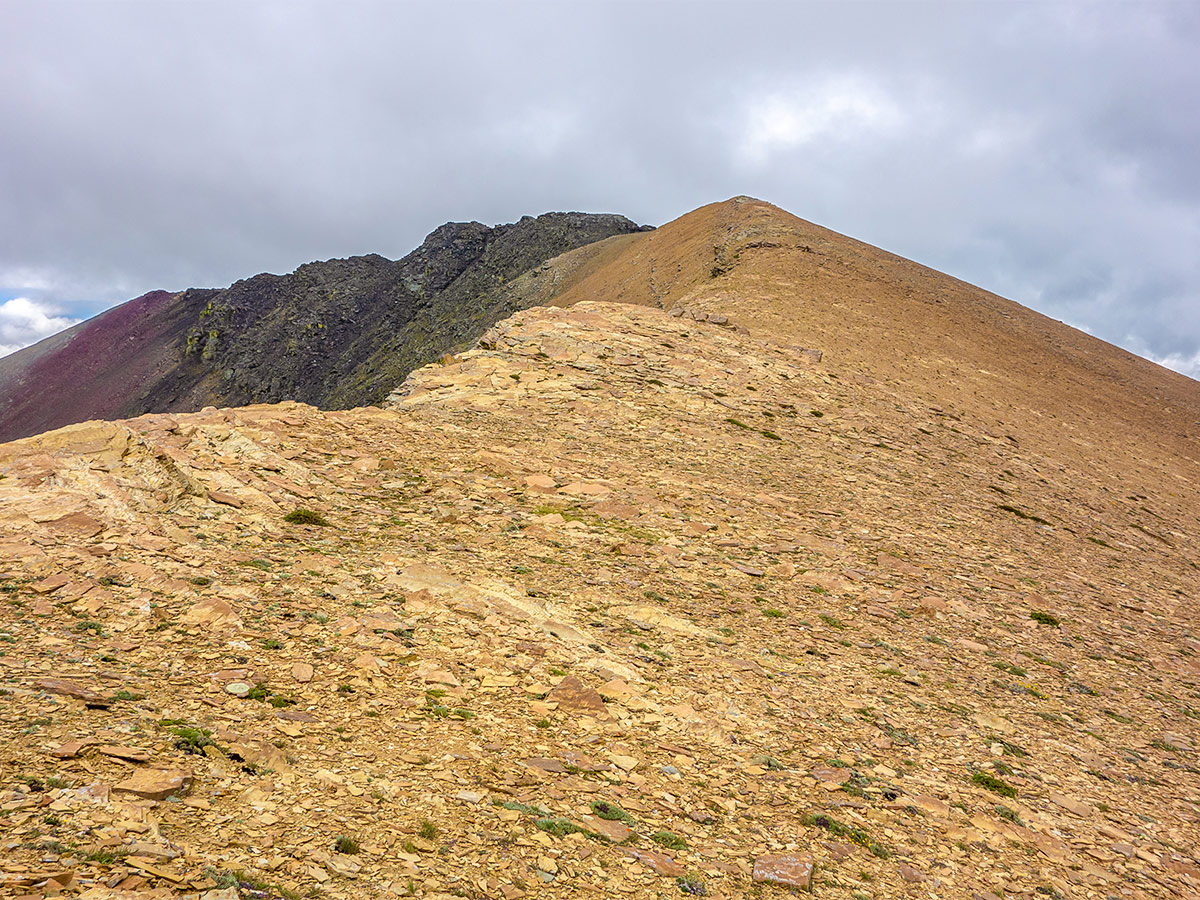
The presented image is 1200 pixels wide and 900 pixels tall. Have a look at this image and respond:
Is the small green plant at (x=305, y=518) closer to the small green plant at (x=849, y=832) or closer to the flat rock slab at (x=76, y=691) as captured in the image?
the flat rock slab at (x=76, y=691)

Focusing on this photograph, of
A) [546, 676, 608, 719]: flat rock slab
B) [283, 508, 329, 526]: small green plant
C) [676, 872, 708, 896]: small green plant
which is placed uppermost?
[283, 508, 329, 526]: small green plant

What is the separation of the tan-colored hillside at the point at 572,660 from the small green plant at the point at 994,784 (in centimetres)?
9

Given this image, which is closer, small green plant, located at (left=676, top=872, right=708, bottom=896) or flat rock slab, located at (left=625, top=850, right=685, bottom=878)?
small green plant, located at (left=676, top=872, right=708, bottom=896)

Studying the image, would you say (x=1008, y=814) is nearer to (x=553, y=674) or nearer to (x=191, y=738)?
(x=553, y=674)

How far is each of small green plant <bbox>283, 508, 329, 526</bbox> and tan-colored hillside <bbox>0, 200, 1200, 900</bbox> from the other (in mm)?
112

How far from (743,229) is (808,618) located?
3782 centimetres

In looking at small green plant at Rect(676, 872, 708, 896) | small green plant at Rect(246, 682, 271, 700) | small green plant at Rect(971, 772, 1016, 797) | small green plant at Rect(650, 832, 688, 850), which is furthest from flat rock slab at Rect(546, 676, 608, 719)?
small green plant at Rect(971, 772, 1016, 797)

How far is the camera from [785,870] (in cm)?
626

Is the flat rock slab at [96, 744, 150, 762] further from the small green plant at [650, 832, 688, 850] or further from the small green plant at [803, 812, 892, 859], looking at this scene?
the small green plant at [803, 812, 892, 859]

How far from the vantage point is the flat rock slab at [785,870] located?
613 cm

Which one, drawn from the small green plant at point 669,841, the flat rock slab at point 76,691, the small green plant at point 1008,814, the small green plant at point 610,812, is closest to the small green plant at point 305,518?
the flat rock slab at point 76,691

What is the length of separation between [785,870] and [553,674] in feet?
11.7

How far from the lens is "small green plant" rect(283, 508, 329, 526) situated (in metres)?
11.3

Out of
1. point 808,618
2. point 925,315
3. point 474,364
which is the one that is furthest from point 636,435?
point 925,315
